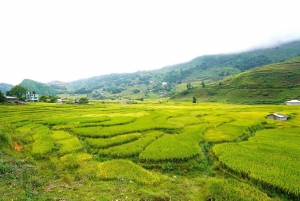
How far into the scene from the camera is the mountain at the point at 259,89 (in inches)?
4592

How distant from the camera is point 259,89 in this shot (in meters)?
131

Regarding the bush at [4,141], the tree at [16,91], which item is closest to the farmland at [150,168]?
the bush at [4,141]

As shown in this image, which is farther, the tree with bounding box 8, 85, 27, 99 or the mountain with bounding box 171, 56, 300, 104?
the mountain with bounding box 171, 56, 300, 104

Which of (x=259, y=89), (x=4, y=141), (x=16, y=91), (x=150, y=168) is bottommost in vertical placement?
(x=150, y=168)

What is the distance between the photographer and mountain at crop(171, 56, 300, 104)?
117m

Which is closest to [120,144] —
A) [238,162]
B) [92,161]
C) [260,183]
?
[92,161]

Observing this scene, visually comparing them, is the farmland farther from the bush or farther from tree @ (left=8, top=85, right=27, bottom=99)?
tree @ (left=8, top=85, right=27, bottom=99)

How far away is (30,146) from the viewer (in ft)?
71.6

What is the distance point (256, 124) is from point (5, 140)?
38.7 meters

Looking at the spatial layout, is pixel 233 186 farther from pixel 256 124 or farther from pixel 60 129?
pixel 60 129

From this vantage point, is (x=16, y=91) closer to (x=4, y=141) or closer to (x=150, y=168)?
(x=4, y=141)

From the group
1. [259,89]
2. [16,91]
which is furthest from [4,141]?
[259,89]


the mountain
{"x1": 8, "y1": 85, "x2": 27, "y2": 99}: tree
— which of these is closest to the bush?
{"x1": 8, "y1": 85, "x2": 27, "y2": 99}: tree

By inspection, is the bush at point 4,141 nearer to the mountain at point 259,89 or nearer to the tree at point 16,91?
the tree at point 16,91
